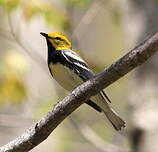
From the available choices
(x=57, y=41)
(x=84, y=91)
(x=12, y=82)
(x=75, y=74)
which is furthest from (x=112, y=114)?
(x=12, y=82)

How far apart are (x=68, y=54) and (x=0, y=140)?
3344 millimetres

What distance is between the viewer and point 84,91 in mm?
2281

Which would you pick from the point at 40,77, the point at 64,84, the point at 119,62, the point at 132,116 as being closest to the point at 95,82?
the point at 119,62

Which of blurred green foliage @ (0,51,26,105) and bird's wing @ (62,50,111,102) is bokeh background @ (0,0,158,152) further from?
bird's wing @ (62,50,111,102)

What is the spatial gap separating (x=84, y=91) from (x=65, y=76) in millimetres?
889

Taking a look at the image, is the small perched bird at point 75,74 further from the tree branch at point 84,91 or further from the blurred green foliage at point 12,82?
the blurred green foliage at point 12,82

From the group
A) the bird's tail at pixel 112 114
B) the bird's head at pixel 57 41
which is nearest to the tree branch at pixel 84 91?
the bird's tail at pixel 112 114

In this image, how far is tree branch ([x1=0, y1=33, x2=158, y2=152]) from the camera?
2078 millimetres

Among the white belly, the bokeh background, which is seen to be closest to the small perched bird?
the white belly

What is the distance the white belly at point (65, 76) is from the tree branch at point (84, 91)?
0.66 metres

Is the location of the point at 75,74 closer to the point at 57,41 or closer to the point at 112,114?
the point at 112,114

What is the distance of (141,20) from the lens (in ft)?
13.6

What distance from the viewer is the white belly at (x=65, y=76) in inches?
124

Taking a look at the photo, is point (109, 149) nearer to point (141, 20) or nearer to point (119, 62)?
point (141, 20)
